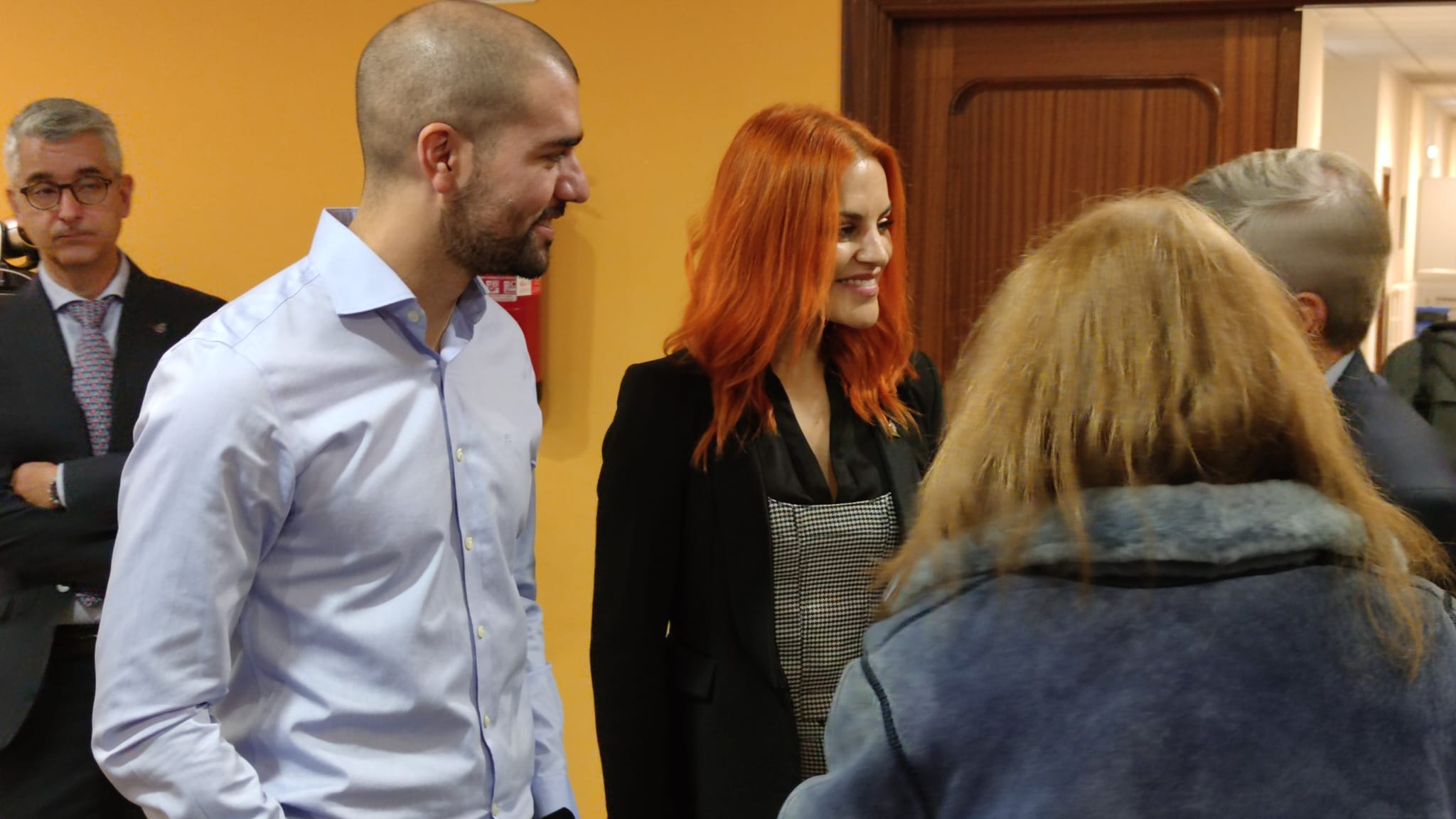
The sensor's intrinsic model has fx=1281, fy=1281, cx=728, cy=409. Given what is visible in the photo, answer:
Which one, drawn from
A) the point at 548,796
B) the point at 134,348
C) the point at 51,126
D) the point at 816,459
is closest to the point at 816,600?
the point at 816,459

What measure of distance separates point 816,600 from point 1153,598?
92 centimetres

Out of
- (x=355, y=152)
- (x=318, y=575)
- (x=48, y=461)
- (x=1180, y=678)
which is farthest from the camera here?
(x=355, y=152)

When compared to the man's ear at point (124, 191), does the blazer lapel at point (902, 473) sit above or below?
below

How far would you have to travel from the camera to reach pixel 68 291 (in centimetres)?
233

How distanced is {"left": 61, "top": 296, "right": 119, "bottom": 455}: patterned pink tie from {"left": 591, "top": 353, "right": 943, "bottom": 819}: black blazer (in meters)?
0.98

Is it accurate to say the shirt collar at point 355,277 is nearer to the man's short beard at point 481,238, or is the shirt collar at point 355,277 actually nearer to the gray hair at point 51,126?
the man's short beard at point 481,238

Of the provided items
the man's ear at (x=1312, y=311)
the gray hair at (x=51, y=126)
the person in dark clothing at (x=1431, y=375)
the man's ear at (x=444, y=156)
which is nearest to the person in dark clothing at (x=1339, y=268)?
the man's ear at (x=1312, y=311)

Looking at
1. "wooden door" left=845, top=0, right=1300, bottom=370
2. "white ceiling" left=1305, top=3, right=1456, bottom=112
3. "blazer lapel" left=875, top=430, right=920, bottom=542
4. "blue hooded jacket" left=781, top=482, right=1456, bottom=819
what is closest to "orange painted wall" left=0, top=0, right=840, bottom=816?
"wooden door" left=845, top=0, right=1300, bottom=370

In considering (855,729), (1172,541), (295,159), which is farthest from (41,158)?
(1172,541)

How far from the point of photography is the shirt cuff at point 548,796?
156 centimetres

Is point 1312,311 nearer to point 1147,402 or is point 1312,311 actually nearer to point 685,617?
point 1147,402

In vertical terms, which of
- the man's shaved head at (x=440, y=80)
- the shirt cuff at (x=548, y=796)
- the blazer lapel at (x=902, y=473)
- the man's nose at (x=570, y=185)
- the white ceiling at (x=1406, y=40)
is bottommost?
the shirt cuff at (x=548, y=796)

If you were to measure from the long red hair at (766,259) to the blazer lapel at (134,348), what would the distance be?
989 millimetres

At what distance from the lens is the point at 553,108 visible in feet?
4.75
